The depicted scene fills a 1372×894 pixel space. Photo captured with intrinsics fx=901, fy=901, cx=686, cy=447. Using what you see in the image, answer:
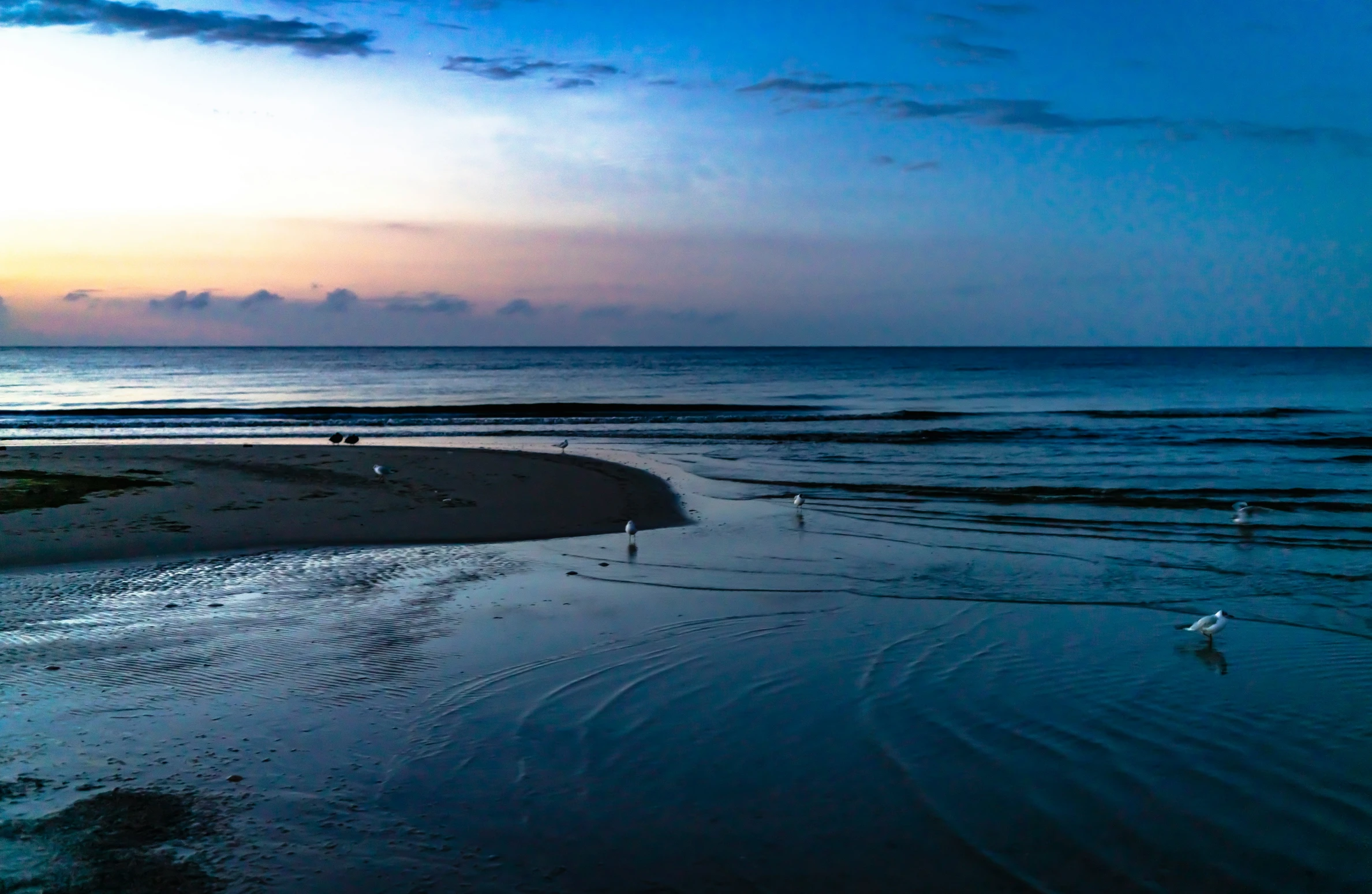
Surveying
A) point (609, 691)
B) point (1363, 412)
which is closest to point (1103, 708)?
point (609, 691)

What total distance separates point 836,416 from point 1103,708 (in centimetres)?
3510

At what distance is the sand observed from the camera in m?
12.5

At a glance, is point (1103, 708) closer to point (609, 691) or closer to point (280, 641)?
point (609, 691)

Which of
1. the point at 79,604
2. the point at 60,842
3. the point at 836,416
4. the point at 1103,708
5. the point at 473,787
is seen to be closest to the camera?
the point at 60,842

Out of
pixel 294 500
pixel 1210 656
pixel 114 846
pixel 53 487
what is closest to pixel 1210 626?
pixel 1210 656

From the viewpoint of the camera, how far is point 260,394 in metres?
55.0

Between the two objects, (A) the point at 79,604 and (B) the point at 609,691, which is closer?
(B) the point at 609,691

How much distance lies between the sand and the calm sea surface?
1.05m

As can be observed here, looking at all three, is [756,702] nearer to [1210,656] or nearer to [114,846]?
[114,846]

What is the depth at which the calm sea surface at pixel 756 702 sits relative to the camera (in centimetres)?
479

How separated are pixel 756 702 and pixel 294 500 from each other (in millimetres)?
11535

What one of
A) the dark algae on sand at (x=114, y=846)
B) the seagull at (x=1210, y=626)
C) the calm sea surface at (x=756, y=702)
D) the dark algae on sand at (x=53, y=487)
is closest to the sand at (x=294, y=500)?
the dark algae on sand at (x=53, y=487)

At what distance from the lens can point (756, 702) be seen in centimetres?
700

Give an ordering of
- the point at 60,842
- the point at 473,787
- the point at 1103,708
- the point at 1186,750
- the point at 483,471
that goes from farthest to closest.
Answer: the point at 483,471
the point at 1103,708
the point at 1186,750
the point at 473,787
the point at 60,842
